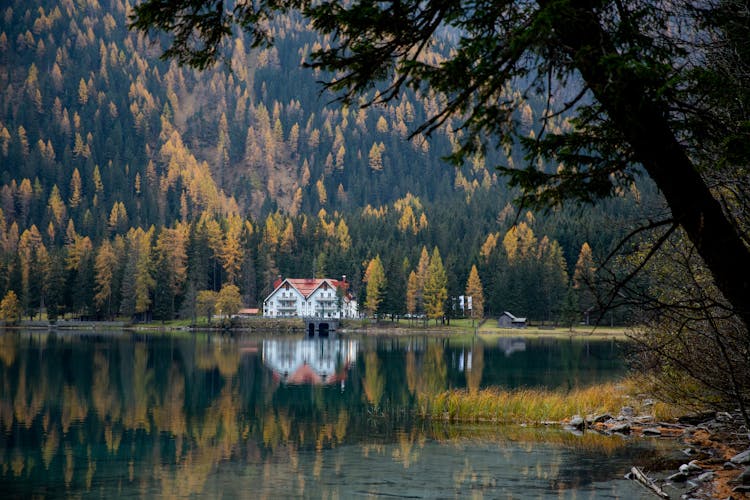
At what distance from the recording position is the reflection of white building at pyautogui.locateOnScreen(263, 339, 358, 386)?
57375mm

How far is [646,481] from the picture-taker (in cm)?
2058

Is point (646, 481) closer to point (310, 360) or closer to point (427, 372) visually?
point (427, 372)

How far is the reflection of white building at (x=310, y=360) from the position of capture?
188 feet

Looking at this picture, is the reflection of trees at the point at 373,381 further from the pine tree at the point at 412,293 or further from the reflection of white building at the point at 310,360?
the pine tree at the point at 412,293

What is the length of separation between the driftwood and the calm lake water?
31cm

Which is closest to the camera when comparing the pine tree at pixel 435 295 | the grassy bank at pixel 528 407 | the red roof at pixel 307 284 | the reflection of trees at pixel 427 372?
the grassy bank at pixel 528 407

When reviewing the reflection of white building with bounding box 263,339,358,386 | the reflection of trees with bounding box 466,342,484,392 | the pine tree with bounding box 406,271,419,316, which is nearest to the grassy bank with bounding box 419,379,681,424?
the reflection of trees with bounding box 466,342,484,392

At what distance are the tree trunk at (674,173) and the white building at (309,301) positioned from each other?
137459mm

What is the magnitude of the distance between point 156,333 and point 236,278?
39.7 metres

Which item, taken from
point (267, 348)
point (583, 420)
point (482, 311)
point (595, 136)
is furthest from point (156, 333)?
point (595, 136)

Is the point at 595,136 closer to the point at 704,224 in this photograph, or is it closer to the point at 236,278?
the point at 704,224

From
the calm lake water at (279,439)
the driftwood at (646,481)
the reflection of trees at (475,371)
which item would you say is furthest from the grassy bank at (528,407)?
the driftwood at (646,481)

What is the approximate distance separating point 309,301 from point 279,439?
120 m

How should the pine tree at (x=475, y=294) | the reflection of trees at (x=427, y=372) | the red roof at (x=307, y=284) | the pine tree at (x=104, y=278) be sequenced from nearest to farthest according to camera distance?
the reflection of trees at (x=427, y=372) < the pine tree at (x=475, y=294) < the pine tree at (x=104, y=278) < the red roof at (x=307, y=284)
